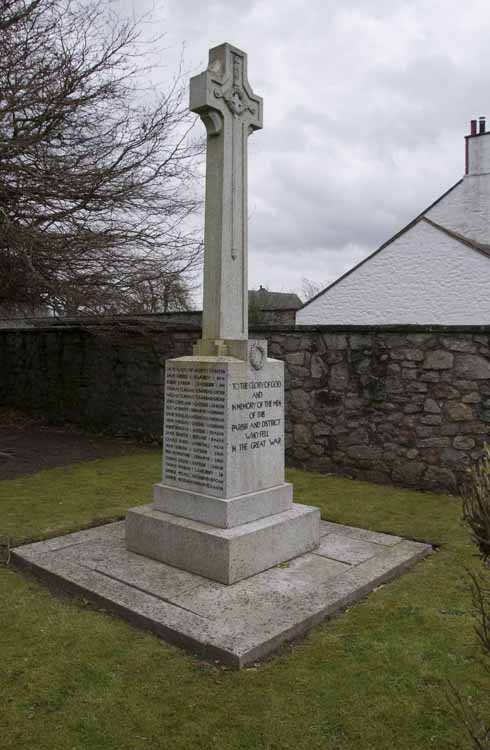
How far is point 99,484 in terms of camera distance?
7227mm

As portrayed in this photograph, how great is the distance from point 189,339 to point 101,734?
7.14 meters

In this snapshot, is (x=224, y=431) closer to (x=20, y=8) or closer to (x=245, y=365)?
(x=245, y=365)

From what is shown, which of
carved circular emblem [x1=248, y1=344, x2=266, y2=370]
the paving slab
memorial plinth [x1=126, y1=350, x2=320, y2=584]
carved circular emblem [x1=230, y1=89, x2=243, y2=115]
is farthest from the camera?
carved circular emblem [x1=230, y1=89, x2=243, y2=115]

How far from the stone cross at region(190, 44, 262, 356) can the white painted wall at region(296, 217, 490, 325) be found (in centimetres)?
1035

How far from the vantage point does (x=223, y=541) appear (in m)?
4.11

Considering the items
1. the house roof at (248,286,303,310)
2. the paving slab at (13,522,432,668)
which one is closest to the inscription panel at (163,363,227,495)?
the paving slab at (13,522,432,668)

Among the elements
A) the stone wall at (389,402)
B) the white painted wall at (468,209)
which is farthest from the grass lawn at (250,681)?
the white painted wall at (468,209)

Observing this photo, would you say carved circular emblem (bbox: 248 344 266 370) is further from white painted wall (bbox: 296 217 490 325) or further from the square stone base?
white painted wall (bbox: 296 217 490 325)

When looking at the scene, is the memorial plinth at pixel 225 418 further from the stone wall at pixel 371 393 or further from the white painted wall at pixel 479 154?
the white painted wall at pixel 479 154

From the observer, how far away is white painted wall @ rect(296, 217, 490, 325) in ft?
46.9

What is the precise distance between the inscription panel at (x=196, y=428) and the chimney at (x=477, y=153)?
16.9m

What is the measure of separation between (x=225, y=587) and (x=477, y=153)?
60.2 ft

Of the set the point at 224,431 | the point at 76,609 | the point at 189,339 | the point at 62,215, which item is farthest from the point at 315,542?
the point at 62,215

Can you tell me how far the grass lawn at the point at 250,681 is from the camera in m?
2.64
